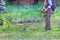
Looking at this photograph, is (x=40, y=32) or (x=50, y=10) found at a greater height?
(x=50, y=10)

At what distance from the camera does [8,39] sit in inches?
362

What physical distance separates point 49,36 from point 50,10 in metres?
1.40

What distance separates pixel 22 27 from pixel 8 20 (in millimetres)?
816

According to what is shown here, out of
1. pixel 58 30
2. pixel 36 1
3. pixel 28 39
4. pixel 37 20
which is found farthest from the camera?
pixel 36 1

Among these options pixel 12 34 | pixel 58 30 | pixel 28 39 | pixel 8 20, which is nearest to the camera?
pixel 28 39

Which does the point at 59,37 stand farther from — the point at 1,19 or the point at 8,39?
the point at 1,19

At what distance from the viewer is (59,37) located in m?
9.45

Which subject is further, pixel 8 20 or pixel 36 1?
pixel 36 1

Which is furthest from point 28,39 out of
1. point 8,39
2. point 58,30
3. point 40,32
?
point 58,30

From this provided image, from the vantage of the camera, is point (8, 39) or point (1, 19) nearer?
point (8, 39)

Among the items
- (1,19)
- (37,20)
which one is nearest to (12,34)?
(1,19)

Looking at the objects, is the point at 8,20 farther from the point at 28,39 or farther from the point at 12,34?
the point at 28,39

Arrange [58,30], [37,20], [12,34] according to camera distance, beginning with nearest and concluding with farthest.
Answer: [12,34]
[58,30]
[37,20]

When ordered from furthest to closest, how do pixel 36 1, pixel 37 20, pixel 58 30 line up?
pixel 36 1, pixel 37 20, pixel 58 30
